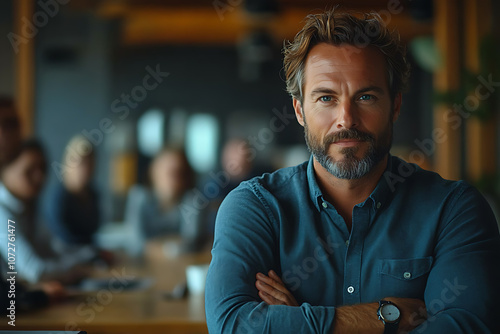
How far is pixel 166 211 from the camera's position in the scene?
4.19 metres

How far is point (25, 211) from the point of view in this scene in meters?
2.88

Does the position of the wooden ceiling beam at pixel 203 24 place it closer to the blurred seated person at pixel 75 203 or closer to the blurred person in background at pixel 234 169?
the blurred person in background at pixel 234 169

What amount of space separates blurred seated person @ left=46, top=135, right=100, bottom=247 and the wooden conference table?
1.64 metres

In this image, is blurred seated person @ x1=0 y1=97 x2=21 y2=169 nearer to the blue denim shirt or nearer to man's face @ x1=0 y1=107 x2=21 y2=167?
man's face @ x1=0 y1=107 x2=21 y2=167

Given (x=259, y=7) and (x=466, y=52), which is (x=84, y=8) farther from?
(x=466, y=52)

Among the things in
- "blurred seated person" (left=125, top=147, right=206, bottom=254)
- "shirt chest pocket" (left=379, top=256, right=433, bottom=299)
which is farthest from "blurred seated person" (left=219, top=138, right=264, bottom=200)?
"shirt chest pocket" (left=379, top=256, right=433, bottom=299)

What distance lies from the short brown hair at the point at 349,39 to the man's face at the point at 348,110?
2 cm

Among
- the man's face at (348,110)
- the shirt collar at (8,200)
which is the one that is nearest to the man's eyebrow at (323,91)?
the man's face at (348,110)

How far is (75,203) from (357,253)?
10.6 ft

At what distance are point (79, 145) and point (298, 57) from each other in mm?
3276

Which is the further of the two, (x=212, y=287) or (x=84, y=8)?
(x=84, y=8)

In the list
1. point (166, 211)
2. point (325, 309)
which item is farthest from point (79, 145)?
point (325, 309)

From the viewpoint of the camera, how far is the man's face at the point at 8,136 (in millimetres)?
2863

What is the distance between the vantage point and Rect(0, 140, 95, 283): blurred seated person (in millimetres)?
2789
